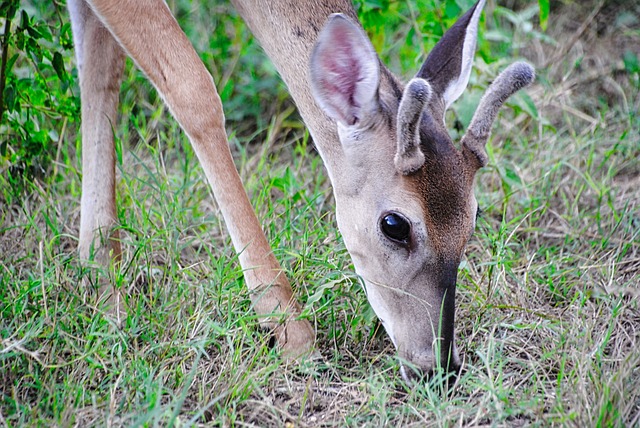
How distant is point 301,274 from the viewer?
152 inches

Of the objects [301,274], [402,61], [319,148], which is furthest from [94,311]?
[402,61]

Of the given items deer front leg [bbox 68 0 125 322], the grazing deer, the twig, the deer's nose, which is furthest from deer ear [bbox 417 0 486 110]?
the twig

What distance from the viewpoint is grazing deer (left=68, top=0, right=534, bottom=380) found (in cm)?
328

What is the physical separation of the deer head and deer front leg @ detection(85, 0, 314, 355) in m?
0.40

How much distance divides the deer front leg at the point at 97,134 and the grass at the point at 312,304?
0.38 feet

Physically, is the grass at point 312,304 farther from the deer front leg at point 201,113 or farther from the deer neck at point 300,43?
the deer neck at point 300,43

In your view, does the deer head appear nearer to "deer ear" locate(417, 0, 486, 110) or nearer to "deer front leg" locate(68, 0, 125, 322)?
"deer ear" locate(417, 0, 486, 110)

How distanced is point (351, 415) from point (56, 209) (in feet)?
7.01

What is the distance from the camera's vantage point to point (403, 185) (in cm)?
331

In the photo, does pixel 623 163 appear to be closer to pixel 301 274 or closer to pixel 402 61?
pixel 402 61

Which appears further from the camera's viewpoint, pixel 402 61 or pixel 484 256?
pixel 402 61

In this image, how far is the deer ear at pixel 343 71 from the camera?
3324 millimetres

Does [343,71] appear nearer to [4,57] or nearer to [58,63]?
[58,63]

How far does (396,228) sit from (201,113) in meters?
1.10
